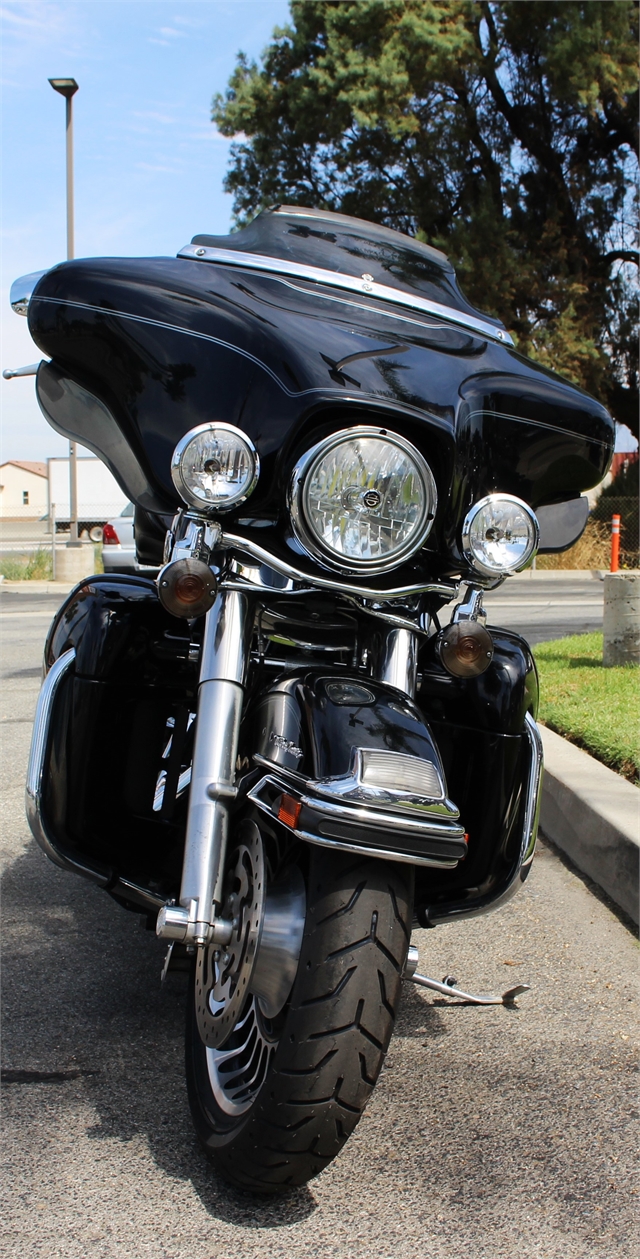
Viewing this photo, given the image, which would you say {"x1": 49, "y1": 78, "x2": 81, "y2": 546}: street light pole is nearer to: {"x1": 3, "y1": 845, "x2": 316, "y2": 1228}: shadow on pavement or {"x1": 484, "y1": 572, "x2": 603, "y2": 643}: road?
{"x1": 484, "y1": 572, "x2": 603, "y2": 643}: road

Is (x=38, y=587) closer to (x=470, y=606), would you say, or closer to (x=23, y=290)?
(x=23, y=290)

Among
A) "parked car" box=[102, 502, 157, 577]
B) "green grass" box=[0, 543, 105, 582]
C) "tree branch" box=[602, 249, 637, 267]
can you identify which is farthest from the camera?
"tree branch" box=[602, 249, 637, 267]

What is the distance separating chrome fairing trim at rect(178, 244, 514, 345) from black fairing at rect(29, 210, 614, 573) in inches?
1.1

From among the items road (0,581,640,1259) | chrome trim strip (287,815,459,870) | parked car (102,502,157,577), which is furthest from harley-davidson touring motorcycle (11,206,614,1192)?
parked car (102,502,157,577)

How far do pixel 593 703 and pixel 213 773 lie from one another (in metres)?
4.09

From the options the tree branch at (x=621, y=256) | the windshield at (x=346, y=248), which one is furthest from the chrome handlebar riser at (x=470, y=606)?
the tree branch at (x=621, y=256)

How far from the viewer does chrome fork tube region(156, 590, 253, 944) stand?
2.07m

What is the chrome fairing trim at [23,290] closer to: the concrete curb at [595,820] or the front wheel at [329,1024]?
the front wheel at [329,1024]

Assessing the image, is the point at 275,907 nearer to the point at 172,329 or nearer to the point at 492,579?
the point at 492,579

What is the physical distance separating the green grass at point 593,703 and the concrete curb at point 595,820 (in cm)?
11

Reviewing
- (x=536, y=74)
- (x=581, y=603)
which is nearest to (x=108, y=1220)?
(x=581, y=603)

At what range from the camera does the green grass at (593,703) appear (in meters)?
4.81

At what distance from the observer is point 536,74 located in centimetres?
2467

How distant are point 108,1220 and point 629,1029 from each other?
1.43m
